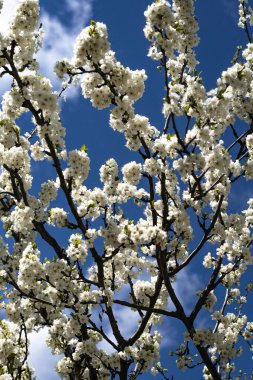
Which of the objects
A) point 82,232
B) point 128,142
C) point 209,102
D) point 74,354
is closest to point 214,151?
point 209,102

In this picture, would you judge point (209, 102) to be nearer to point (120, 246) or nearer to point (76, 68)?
point (76, 68)

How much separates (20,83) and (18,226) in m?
3.04

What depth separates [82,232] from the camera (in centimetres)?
1040

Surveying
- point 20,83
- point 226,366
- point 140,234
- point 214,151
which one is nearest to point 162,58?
point 214,151

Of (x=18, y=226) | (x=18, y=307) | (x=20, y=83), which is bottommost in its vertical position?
(x=18, y=307)

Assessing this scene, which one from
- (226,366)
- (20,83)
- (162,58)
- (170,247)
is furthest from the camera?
(226,366)

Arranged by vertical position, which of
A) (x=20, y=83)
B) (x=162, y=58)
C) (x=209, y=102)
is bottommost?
(x=20, y=83)

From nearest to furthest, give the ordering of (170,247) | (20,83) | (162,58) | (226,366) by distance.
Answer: (20,83), (162,58), (170,247), (226,366)

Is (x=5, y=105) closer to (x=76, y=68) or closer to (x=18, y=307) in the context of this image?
(x=76, y=68)

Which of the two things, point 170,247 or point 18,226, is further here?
point 170,247

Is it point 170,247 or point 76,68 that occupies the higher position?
point 76,68

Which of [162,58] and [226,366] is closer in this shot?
[162,58]

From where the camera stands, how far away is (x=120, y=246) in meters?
10.3

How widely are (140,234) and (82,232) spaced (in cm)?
147
